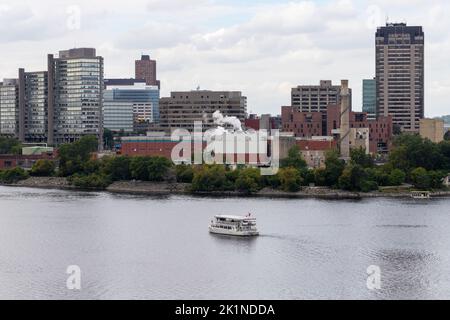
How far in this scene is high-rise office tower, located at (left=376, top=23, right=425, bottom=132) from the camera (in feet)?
300

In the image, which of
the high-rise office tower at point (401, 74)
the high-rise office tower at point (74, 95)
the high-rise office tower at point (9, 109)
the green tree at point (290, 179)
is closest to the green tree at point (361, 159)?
the green tree at point (290, 179)

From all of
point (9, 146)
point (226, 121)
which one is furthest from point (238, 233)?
point (9, 146)

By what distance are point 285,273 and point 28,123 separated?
68.8 m

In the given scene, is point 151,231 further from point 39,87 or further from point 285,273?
point 39,87

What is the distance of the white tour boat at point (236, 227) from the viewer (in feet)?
106

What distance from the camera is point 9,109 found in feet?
311

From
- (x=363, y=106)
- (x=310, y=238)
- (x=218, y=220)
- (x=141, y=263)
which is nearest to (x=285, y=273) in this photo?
(x=141, y=263)

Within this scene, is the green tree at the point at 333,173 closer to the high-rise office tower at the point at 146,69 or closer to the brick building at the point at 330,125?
the brick building at the point at 330,125

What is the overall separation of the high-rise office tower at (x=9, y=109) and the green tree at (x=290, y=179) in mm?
47390

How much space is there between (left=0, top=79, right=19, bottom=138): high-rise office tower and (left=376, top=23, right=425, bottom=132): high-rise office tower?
32.4 meters

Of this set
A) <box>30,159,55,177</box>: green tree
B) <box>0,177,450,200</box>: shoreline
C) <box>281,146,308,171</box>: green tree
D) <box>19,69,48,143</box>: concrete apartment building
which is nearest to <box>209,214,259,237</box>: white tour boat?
<box>0,177,450,200</box>: shoreline

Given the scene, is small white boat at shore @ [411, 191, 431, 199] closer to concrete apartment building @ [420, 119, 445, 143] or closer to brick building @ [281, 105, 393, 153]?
brick building @ [281, 105, 393, 153]

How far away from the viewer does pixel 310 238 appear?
30828 mm

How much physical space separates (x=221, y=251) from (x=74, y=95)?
196ft
